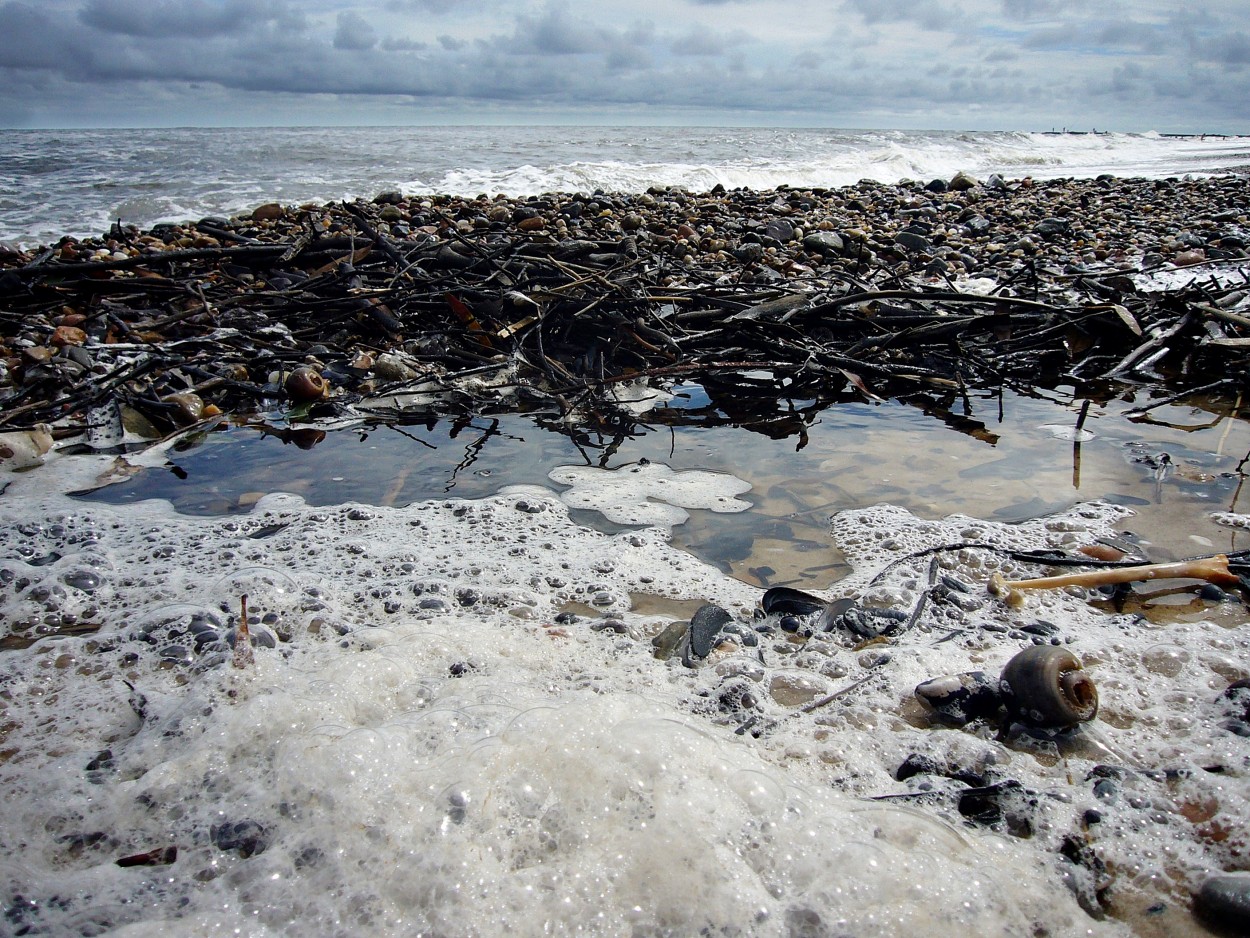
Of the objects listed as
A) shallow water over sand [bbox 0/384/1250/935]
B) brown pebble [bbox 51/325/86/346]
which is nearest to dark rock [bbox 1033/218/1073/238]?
shallow water over sand [bbox 0/384/1250/935]

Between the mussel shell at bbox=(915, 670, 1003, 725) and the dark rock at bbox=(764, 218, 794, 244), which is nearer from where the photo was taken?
the mussel shell at bbox=(915, 670, 1003, 725)

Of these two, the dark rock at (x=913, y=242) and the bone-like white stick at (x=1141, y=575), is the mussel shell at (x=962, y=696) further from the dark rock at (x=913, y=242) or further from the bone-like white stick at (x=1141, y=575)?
the dark rock at (x=913, y=242)

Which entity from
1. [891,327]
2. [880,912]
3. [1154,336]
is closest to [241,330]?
[891,327]

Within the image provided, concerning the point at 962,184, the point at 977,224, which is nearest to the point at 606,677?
the point at 977,224

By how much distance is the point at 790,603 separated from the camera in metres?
2.17

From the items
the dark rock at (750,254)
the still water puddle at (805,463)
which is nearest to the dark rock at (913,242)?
the dark rock at (750,254)

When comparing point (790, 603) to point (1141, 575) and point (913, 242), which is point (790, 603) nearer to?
point (1141, 575)

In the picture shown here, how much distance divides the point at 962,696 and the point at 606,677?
883 mm

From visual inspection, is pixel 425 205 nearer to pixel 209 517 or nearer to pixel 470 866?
pixel 209 517

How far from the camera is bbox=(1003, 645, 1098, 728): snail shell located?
5.36ft

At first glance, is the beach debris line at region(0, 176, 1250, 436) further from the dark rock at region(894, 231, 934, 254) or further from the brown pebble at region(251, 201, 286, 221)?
the brown pebble at region(251, 201, 286, 221)

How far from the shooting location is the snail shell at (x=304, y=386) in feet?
12.4

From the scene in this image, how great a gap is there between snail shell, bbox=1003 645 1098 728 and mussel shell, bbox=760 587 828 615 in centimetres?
58

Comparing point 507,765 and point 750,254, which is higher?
point 750,254
